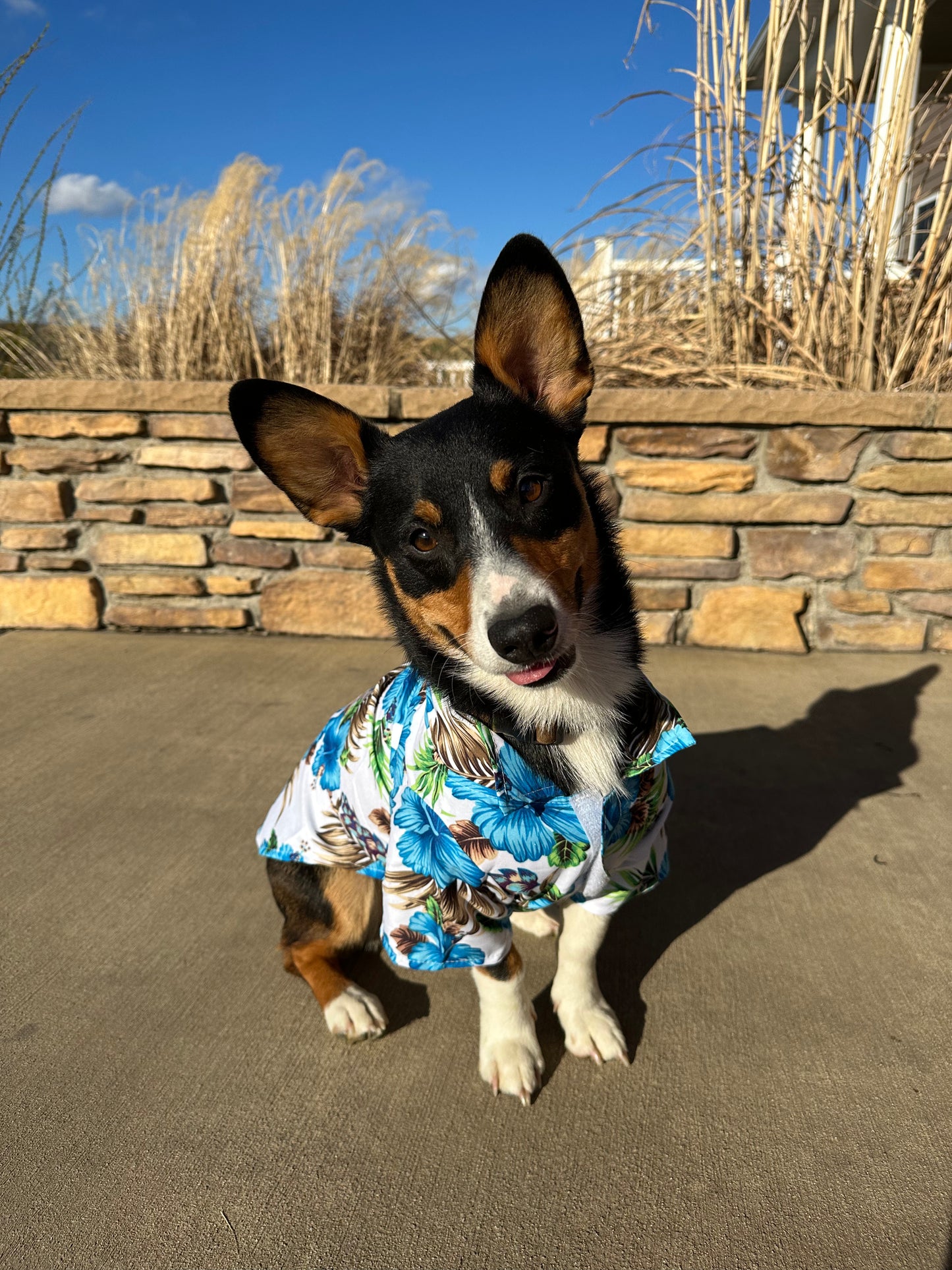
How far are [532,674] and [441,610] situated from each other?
235mm

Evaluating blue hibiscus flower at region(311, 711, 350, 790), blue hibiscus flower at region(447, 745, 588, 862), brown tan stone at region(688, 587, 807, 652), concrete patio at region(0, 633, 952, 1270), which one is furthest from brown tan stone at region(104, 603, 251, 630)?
blue hibiscus flower at region(447, 745, 588, 862)

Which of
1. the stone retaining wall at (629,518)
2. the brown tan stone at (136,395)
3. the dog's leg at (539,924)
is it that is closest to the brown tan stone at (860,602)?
the stone retaining wall at (629,518)

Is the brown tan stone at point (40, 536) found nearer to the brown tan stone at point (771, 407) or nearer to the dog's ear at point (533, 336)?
the brown tan stone at point (771, 407)

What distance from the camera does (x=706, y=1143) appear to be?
1.50 meters

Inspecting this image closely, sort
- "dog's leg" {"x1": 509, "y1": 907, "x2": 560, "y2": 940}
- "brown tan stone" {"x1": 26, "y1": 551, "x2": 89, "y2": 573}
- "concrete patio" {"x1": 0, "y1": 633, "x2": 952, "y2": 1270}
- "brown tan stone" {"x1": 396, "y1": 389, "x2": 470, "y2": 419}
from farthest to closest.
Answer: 1. "brown tan stone" {"x1": 26, "y1": 551, "x2": 89, "y2": 573}
2. "brown tan stone" {"x1": 396, "y1": 389, "x2": 470, "y2": 419}
3. "dog's leg" {"x1": 509, "y1": 907, "x2": 560, "y2": 940}
4. "concrete patio" {"x1": 0, "y1": 633, "x2": 952, "y2": 1270}

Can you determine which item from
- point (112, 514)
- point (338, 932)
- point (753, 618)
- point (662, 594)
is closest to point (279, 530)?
point (112, 514)

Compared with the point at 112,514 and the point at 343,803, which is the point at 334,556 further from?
the point at 343,803

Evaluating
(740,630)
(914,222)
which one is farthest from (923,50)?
(740,630)

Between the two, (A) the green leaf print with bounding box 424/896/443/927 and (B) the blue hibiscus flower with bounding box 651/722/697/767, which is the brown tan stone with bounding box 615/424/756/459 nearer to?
(B) the blue hibiscus flower with bounding box 651/722/697/767

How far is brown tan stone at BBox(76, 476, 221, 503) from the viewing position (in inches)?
163

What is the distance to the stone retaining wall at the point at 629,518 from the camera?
3734mm

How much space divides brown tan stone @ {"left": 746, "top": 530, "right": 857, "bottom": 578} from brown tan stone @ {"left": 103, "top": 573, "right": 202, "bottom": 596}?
285cm

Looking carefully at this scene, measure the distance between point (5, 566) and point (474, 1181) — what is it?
4078 millimetres

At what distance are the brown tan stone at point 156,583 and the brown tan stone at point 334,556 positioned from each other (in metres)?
0.61
